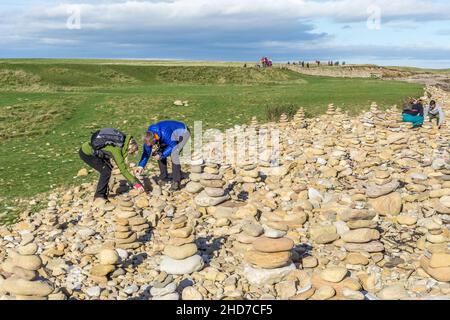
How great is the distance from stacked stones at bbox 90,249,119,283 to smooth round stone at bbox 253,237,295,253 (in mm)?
2200

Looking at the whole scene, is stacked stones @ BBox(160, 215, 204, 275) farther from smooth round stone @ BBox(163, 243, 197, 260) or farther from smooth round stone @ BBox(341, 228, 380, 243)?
smooth round stone @ BBox(341, 228, 380, 243)

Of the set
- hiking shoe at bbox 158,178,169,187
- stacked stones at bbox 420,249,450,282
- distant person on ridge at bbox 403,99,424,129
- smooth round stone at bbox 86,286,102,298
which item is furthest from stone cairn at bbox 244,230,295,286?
distant person on ridge at bbox 403,99,424,129

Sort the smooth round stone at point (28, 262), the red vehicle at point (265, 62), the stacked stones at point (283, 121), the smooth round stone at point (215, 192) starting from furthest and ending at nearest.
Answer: the red vehicle at point (265, 62) < the stacked stones at point (283, 121) < the smooth round stone at point (215, 192) < the smooth round stone at point (28, 262)

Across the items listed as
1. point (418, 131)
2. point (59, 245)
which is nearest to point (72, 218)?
point (59, 245)

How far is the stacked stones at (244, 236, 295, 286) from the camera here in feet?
21.6

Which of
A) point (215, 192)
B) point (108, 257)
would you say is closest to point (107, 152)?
point (215, 192)

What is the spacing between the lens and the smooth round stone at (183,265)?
688 cm

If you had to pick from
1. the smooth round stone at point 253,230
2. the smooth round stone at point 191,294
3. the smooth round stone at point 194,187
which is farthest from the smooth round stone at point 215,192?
the smooth round stone at point 191,294

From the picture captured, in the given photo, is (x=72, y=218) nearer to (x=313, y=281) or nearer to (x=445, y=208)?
(x=313, y=281)

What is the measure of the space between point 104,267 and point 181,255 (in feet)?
3.83

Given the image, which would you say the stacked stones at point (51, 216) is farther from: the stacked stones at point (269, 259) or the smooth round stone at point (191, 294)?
the stacked stones at point (269, 259)

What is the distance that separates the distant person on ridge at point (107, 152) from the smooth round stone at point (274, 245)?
3.59m

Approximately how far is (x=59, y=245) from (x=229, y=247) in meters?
3.00

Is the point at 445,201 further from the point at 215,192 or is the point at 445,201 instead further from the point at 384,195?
the point at 215,192
